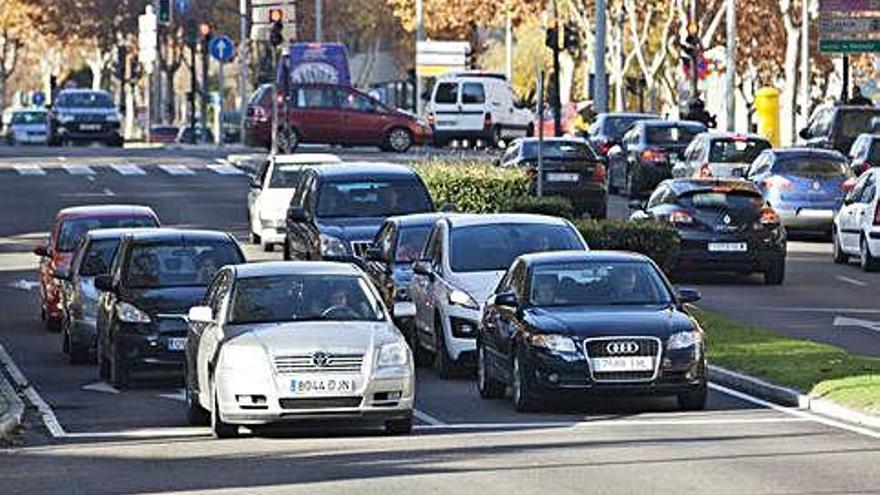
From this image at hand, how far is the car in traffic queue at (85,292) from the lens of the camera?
3059cm

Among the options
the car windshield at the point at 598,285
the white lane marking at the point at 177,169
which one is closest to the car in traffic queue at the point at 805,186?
the car windshield at the point at 598,285

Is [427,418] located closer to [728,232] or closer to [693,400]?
[693,400]

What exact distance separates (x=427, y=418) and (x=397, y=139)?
46624 mm

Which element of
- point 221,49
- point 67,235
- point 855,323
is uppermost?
point 221,49

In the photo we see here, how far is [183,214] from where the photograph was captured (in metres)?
52.8

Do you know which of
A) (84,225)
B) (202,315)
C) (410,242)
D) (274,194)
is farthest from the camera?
(274,194)

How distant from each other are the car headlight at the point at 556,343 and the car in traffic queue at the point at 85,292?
9039 millimetres

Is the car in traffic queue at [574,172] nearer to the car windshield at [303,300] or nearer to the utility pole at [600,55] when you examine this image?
the utility pole at [600,55]

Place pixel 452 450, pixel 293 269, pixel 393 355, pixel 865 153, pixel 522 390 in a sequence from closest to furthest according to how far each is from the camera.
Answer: pixel 452 450
pixel 393 355
pixel 293 269
pixel 522 390
pixel 865 153

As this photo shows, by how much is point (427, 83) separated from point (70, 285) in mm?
74862

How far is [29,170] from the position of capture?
6525 centimetres

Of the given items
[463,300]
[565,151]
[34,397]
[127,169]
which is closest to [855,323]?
[463,300]

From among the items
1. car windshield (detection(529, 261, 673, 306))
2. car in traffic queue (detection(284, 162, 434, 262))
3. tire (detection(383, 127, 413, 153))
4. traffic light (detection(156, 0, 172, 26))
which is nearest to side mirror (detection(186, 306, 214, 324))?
car windshield (detection(529, 261, 673, 306))

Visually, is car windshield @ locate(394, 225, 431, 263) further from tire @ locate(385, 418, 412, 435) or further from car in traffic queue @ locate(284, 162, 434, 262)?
tire @ locate(385, 418, 412, 435)
